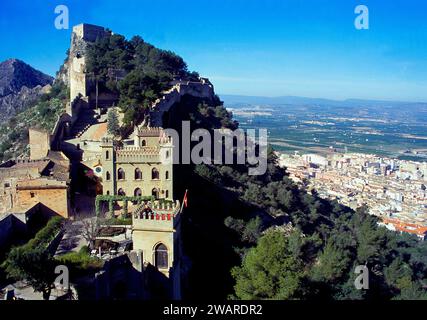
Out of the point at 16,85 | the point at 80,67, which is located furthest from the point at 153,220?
the point at 16,85

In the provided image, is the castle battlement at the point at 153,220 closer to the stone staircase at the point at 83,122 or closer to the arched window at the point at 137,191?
the arched window at the point at 137,191

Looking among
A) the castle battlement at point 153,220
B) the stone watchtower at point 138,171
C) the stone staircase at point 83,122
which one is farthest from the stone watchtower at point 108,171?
the stone staircase at point 83,122

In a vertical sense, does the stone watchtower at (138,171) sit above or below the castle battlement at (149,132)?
below

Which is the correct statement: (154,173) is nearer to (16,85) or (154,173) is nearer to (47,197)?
(47,197)

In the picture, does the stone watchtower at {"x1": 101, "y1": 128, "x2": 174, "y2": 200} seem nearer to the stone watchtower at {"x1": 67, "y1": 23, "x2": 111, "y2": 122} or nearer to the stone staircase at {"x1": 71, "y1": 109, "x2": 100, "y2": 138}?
the stone staircase at {"x1": 71, "y1": 109, "x2": 100, "y2": 138}
